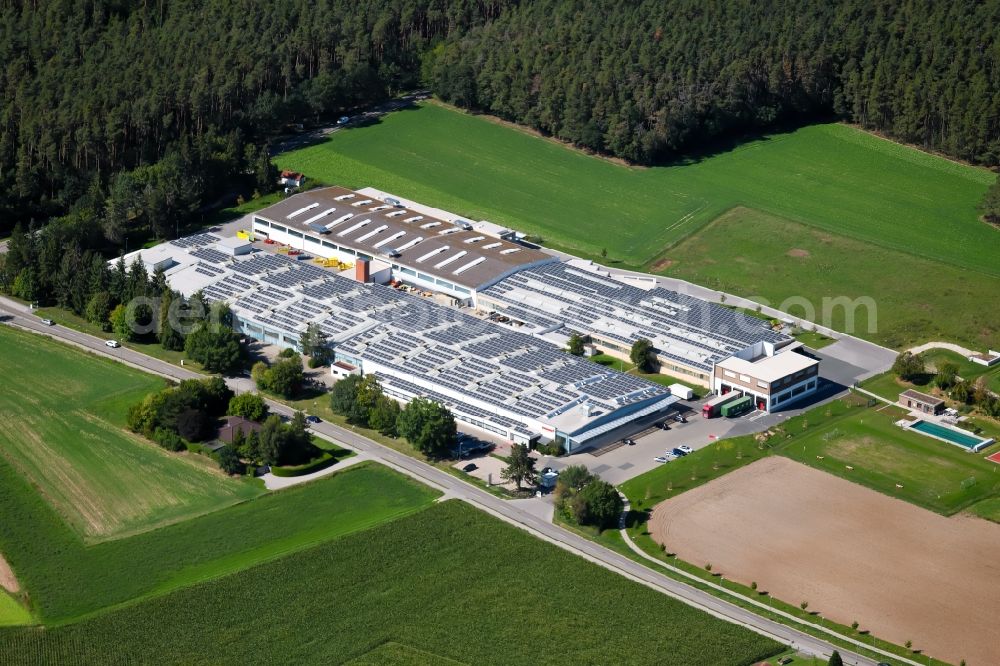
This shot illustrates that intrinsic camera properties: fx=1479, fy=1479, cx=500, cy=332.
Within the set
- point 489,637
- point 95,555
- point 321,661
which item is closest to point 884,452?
point 489,637

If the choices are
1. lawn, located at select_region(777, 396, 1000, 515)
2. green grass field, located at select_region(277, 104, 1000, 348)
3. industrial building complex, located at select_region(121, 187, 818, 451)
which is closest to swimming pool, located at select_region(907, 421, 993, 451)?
lawn, located at select_region(777, 396, 1000, 515)

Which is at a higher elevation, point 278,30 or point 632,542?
point 278,30

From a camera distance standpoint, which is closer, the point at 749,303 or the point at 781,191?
the point at 749,303

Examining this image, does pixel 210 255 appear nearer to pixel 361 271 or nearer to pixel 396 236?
pixel 361 271

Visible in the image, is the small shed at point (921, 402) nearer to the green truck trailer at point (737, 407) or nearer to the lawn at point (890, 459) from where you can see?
the lawn at point (890, 459)

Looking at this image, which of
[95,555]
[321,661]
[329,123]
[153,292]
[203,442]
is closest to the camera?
[321,661]

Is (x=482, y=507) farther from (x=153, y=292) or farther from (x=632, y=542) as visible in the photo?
(x=153, y=292)
